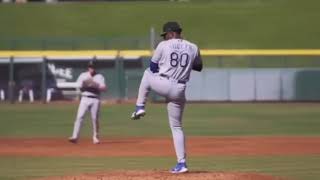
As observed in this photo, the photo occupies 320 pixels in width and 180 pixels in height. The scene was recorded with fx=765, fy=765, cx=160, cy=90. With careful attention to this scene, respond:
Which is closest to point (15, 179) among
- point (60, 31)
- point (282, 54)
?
point (282, 54)

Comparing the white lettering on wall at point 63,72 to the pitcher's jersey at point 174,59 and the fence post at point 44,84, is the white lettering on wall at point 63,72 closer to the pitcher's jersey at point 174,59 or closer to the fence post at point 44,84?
the fence post at point 44,84

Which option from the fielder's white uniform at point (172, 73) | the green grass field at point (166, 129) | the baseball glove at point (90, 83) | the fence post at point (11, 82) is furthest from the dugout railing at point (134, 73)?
the fielder's white uniform at point (172, 73)

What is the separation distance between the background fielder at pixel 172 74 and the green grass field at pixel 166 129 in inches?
97.5

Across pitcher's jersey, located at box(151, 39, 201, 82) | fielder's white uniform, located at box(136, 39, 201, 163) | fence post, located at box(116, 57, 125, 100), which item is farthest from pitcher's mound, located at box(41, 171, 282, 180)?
fence post, located at box(116, 57, 125, 100)

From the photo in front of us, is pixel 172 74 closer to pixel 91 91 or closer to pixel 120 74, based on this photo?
pixel 91 91

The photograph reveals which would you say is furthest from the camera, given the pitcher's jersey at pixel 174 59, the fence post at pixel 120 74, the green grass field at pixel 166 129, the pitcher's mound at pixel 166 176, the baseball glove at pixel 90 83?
the fence post at pixel 120 74

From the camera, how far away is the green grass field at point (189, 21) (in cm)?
5156

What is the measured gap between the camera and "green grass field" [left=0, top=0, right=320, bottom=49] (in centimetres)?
5156

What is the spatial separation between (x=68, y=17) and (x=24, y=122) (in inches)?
1191

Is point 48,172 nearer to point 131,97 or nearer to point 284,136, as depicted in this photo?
point 284,136

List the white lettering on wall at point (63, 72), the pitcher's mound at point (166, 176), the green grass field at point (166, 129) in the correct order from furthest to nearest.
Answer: the white lettering on wall at point (63, 72)
the green grass field at point (166, 129)
the pitcher's mound at point (166, 176)

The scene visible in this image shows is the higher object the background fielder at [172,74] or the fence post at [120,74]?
the background fielder at [172,74]

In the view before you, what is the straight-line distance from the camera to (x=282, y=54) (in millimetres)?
40094

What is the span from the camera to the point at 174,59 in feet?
31.6
